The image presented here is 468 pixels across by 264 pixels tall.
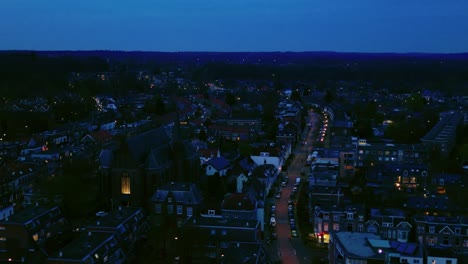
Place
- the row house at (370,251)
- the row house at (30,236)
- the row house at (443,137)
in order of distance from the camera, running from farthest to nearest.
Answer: the row house at (443,137)
the row house at (30,236)
the row house at (370,251)

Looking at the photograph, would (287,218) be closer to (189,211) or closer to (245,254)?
(189,211)

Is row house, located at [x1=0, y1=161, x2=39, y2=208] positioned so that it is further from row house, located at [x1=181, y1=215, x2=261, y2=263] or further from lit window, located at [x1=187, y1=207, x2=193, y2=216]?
row house, located at [x1=181, y1=215, x2=261, y2=263]

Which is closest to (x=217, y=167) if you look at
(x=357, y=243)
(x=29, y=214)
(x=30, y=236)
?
(x=29, y=214)

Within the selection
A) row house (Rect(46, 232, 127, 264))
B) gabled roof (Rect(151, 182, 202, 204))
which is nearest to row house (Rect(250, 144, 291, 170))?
gabled roof (Rect(151, 182, 202, 204))

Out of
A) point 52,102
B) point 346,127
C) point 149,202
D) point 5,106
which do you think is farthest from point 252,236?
point 52,102

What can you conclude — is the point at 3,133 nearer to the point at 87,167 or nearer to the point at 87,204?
the point at 87,167

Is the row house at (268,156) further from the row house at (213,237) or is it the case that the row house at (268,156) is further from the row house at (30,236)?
the row house at (30,236)

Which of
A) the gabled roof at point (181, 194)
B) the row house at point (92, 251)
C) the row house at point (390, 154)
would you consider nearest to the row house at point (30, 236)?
the row house at point (92, 251)
